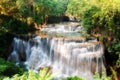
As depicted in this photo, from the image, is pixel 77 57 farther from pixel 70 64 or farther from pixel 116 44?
pixel 116 44

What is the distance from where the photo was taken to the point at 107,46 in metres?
16.1

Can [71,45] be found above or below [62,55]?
above

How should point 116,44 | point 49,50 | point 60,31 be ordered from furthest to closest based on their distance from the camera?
point 60,31, point 49,50, point 116,44

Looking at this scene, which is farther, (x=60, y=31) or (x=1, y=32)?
(x=60, y=31)

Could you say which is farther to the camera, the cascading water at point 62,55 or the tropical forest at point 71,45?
the cascading water at point 62,55

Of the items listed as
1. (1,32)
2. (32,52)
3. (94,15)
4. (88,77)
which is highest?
(94,15)

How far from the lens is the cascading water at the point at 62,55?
15.8m

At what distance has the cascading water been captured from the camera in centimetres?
1580

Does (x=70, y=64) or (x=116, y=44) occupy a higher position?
(x=116, y=44)

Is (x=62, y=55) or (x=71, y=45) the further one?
(x=62, y=55)

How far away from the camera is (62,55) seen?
667 inches

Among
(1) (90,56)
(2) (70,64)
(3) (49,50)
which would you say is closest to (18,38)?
(3) (49,50)

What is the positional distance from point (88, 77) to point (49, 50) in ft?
11.4

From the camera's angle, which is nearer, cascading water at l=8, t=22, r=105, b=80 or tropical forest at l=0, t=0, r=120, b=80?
tropical forest at l=0, t=0, r=120, b=80
